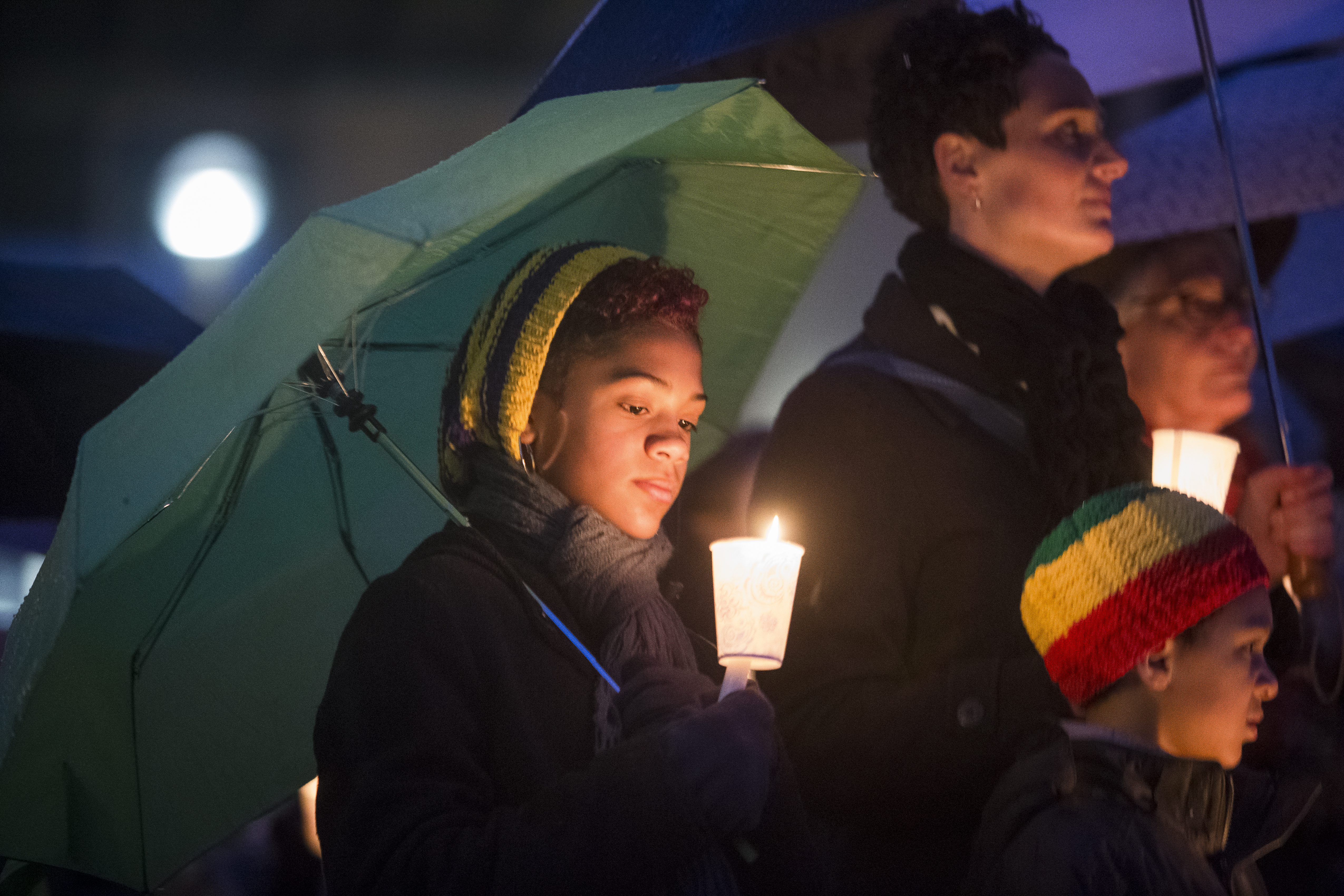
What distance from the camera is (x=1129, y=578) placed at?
2268mm

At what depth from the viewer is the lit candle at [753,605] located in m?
2.06

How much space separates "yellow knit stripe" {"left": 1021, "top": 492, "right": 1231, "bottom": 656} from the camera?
227cm

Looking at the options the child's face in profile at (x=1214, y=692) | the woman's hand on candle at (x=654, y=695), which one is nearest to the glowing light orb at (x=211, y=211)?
the woman's hand on candle at (x=654, y=695)

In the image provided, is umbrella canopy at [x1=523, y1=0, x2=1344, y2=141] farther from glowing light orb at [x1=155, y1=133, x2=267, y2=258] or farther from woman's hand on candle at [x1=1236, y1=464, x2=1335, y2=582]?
glowing light orb at [x1=155, y1=133, x2=267, y2=258]

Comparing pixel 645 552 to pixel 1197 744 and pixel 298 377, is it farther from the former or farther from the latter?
pixel 1197 744

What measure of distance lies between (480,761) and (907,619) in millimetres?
880

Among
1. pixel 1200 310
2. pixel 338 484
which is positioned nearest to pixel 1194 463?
pixel 1200 310

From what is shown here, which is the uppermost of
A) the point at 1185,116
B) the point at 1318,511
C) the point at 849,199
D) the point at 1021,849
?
the point at 1185,116

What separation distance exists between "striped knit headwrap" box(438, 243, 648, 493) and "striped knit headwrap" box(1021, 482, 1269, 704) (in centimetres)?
96

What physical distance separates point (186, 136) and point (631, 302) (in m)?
4.76

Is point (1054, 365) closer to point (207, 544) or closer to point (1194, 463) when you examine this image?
point (1194, 463)

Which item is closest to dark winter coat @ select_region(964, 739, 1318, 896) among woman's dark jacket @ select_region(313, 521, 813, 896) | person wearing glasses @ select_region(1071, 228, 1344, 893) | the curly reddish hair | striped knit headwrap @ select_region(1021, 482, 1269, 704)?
striped knit headwrap @ select_region(1021, 482, 1269, 704)

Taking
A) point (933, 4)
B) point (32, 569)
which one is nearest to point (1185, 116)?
point (933, 4)

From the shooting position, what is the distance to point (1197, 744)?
2260mm
